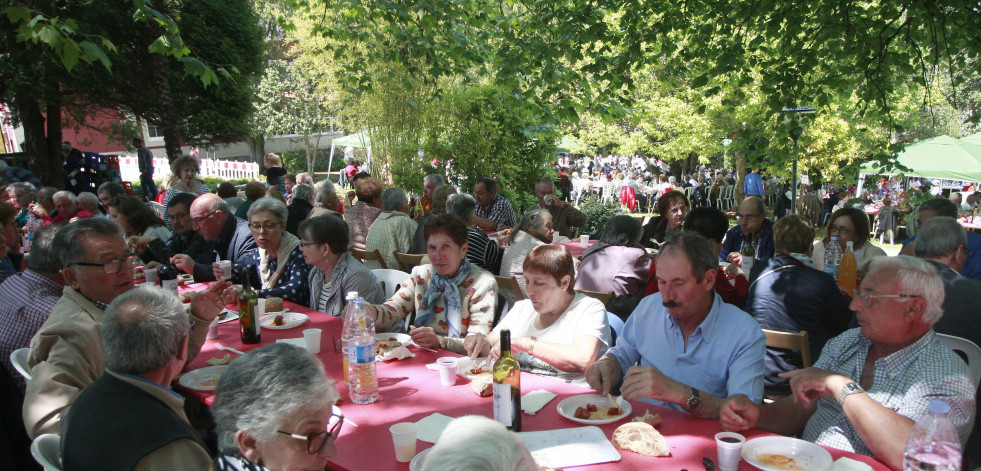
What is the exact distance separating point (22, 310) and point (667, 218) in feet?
18.7

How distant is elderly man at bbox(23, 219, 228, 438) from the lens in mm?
2305

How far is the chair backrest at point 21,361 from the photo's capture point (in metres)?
2.49

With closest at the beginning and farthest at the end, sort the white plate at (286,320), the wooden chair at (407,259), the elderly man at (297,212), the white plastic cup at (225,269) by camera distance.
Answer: the white plate at (286,320) → the white plastic cup at (225,269) → the wooden chair at (407,259) → the elderly man at (297,212)

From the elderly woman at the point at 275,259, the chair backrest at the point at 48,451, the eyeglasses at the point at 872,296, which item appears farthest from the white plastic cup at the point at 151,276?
the eyeglasses at the point at 872,296

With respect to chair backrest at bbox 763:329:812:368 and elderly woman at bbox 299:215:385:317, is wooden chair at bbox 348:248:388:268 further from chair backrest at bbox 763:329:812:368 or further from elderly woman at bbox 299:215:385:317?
chair backrest at bbox 763:329:812:368

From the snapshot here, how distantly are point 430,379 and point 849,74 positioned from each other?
5.79 metres

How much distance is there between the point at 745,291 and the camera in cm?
407

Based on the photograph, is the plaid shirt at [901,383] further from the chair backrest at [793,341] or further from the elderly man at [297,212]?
the elderly man at [297,212]

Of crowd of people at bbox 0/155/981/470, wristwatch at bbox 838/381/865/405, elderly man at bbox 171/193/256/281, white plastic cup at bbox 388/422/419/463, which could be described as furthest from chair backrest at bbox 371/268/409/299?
wristwatch at bbox 838/381/865/405

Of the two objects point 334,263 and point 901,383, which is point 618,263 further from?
point 901,383

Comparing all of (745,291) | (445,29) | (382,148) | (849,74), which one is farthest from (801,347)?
(382,148)

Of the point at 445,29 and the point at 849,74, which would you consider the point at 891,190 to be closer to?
the point at 849,74

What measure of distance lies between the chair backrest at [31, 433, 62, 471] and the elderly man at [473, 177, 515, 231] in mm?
6275

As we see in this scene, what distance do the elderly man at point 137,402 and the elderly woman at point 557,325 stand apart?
4.65ft
